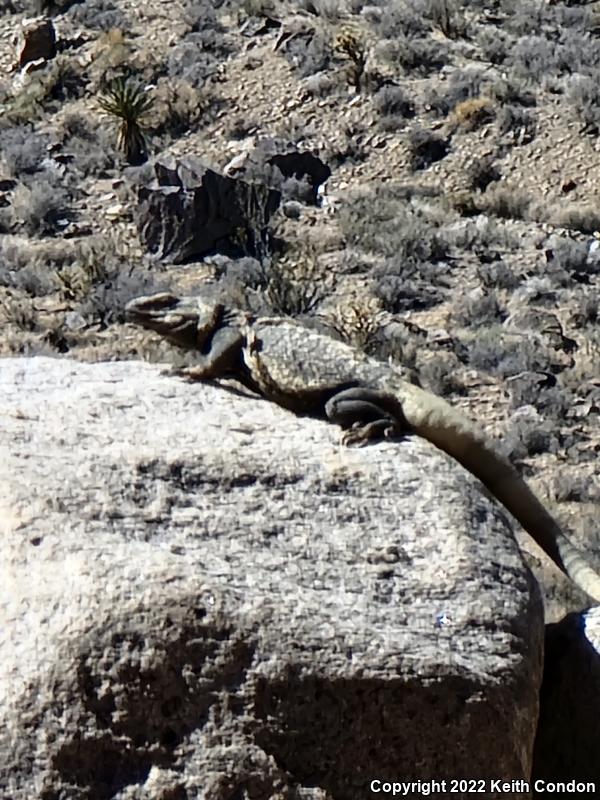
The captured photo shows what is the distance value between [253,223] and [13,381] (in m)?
8.23

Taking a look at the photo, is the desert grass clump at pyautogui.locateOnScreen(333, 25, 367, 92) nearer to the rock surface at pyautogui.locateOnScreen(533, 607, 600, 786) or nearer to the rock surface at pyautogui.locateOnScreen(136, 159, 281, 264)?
the rock surface at pyautogui.locateOnScreen(136, 159, 281, 264)

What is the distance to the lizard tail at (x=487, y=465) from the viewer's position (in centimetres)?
572

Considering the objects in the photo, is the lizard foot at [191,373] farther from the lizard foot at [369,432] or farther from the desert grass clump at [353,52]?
the desert grass clump at [353,52]

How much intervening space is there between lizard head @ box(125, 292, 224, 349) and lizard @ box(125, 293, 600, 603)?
29 centimetres

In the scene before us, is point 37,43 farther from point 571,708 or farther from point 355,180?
point 571,708

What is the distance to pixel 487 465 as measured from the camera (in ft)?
18.9

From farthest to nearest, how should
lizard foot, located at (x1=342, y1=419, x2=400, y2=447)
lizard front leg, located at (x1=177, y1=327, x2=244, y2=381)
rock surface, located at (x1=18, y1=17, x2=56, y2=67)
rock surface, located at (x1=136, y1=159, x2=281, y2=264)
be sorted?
rock surface, located at (x1=18, y1=17, x2=56, y2=67) < rock surface, located at (x1=136, y1=159, x2=281, y2=264) < lizard front leg, located at (x1=177, y1=327, x2=244, y2=381) < lizard foot, located at (x1=342, y1=419, x2=400, y2=447)

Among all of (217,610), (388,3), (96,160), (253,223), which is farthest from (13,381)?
(388,3)

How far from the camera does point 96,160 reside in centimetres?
1616

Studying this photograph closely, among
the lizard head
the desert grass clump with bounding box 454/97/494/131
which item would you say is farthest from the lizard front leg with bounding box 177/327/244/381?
the desert grass clump with bounding box 454/97/494/131

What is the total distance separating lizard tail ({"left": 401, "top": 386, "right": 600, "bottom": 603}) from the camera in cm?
572

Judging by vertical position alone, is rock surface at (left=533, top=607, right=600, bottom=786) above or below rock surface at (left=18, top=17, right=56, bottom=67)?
above

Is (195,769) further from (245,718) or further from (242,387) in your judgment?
Result: (242,387)

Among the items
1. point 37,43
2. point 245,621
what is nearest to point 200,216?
point 37,43
